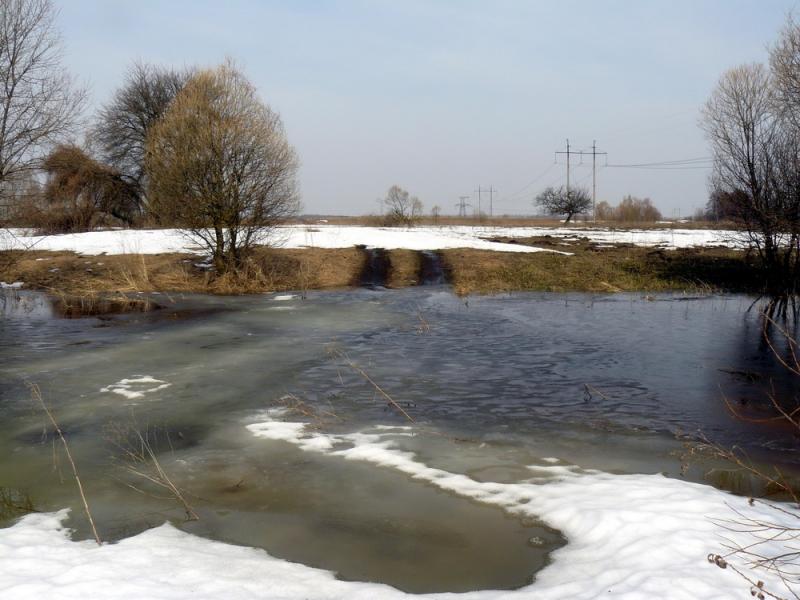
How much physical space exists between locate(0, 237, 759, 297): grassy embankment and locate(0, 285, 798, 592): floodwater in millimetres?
6830

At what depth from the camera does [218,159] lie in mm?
23375

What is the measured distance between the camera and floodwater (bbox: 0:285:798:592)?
5559 millimetres

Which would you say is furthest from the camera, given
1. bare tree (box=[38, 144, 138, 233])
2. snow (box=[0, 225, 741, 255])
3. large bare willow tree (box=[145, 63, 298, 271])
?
bare tree (box=[38, 144, 138, 233])

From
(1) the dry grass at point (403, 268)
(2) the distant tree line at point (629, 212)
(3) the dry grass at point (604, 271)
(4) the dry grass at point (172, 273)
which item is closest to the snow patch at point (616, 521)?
(3) the dry grass at point (604, 271)

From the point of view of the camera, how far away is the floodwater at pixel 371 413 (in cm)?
556

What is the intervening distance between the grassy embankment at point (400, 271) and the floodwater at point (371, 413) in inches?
269

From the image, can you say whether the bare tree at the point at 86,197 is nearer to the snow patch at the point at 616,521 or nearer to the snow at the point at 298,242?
the snow at the point at 298,242

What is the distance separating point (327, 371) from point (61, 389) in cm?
427

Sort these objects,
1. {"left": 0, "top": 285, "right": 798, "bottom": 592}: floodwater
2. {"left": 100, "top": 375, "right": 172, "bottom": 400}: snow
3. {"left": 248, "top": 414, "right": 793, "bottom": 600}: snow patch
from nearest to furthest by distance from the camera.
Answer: {"left": 248, "top": 414, "right": 793, "bottom": 600}: snow patch, {"left": 0, "top": 285, "right": 798, "bottom": 592}: floodwater, {"left": 100, "top": 375, "right": 172, "bottom": 400}: snow

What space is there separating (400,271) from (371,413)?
1890 centimetres

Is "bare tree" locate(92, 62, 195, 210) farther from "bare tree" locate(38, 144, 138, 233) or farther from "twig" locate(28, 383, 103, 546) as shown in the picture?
"twig" locate(28, 383, 103, 546)

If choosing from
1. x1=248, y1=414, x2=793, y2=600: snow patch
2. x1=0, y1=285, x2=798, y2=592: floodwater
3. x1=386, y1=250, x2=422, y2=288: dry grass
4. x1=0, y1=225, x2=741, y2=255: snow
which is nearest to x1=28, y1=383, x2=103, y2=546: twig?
x1=0, y1=285, x2=798, y2=592: floodwater

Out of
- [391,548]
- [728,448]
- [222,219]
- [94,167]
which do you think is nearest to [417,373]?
[728,448]

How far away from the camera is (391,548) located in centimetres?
524
